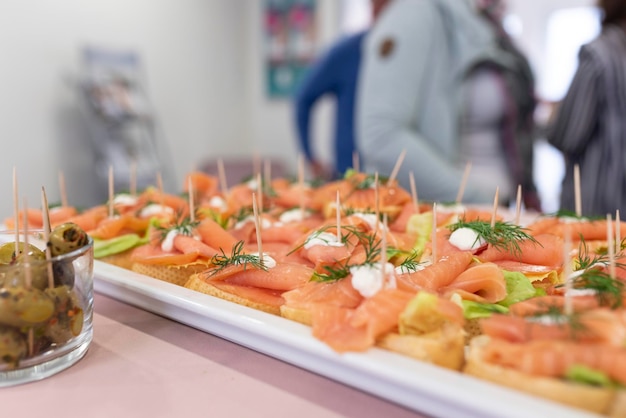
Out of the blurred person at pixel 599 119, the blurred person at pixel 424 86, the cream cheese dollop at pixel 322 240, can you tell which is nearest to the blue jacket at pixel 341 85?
the blurred person at pixel 424 86

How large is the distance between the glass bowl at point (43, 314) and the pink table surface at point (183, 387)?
0.10 ft

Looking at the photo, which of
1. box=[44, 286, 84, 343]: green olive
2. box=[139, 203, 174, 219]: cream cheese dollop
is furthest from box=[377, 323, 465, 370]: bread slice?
box=[139, 203, 174, 219]: cream cheese dollop

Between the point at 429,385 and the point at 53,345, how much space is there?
26.8 inches

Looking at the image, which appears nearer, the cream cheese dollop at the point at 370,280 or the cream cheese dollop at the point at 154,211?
the cream cheese dollop at the point at 370,280

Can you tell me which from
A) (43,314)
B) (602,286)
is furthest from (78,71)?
(602,286)

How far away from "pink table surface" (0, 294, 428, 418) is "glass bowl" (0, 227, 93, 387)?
1.2 inches

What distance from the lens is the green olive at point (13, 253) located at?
42.4 inches

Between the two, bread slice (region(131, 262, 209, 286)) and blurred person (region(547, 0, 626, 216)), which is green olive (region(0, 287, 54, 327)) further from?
blurred person (region(547, 0, 626, 216))

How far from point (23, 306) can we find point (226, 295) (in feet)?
1.40

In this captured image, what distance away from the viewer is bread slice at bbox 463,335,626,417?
2.58ft

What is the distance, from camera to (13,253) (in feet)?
3.68

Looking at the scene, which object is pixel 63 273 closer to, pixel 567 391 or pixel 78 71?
pixel 567 391

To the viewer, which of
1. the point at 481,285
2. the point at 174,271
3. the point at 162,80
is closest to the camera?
the point at 481,285

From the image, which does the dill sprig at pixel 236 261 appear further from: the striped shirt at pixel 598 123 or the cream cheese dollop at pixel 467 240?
the striped shirt at pixel 598 123
